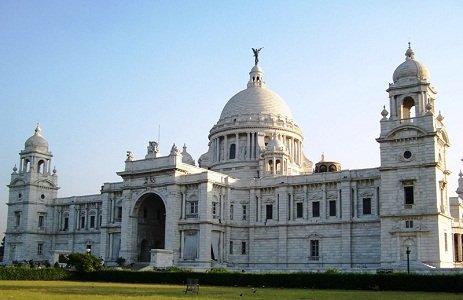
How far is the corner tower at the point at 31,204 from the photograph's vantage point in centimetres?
9512

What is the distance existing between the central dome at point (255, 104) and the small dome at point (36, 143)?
2917 centimetres

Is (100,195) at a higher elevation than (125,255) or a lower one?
higher

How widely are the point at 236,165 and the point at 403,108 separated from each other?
30752 mm

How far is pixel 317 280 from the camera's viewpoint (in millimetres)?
44906

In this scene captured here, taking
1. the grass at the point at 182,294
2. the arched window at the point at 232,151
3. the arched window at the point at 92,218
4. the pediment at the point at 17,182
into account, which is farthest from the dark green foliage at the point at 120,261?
the grass at the point at 182,294

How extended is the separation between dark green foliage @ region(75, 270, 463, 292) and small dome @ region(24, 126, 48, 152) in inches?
1914

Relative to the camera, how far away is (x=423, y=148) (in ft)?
196

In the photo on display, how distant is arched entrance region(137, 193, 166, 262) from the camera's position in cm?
7875

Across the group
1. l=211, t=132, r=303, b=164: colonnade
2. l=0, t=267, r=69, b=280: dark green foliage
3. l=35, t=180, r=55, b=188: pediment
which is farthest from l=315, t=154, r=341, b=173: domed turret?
l=35, t=180, r=55, b=188: pediment

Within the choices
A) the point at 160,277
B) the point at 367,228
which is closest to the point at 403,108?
the point at 367,228

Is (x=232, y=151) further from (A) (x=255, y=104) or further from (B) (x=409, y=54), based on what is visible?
(B) (x=409, y=54)

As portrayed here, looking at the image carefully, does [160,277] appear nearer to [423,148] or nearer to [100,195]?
[423,148]

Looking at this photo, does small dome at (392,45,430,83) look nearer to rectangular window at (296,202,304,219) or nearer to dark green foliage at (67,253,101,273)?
rectangular window at (296,202,304,219)

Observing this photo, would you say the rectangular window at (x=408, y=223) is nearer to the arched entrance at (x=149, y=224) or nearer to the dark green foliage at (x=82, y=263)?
the dark green foliage at (x=82, y=263)
